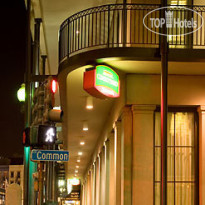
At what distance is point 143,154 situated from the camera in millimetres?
15883

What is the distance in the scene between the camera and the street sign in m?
16.0

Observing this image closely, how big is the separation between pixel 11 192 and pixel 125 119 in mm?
4571

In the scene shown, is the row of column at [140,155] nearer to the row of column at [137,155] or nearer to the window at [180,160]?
the row of column at [137,155]

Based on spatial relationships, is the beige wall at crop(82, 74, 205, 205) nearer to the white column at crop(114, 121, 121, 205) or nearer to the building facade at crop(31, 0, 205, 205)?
the building facade at crop(31, 0, 205, 205)

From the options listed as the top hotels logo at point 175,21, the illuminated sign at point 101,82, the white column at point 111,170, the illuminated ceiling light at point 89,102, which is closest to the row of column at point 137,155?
the illuminated sign at point 101,82

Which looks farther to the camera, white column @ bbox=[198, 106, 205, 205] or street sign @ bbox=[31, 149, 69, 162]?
street sign @ bbox=[31, 149, 69, 162]

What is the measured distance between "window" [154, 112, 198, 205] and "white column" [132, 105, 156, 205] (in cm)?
26

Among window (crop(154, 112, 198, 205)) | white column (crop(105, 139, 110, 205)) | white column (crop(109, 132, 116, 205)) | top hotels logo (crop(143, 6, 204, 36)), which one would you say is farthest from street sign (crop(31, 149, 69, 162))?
white column (crop(105, 139, 110, 205))

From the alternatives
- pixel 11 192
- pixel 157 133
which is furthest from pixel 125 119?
pixel 11 192

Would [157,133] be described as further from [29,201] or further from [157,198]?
[29,201]

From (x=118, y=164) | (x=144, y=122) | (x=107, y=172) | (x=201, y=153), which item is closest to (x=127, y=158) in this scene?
(x=144, y=122)

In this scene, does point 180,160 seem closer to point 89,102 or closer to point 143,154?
point 143,154

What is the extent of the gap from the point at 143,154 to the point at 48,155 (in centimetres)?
279

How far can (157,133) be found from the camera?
637 inches
